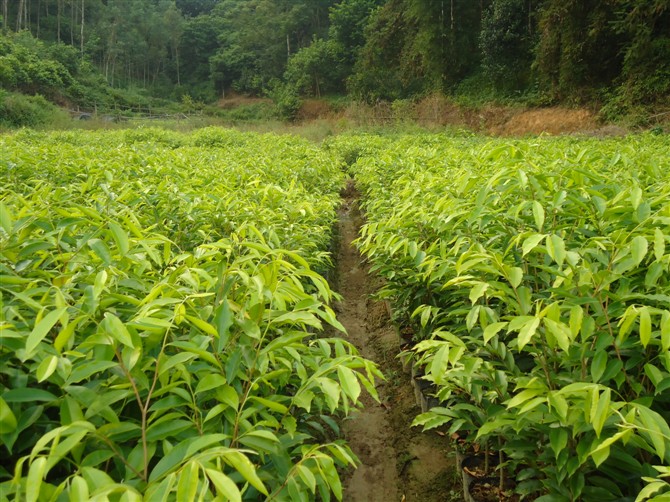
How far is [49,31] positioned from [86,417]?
52.4 meters

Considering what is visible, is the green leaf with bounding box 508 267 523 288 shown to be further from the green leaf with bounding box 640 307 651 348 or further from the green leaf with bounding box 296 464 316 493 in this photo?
the green leaf with bounding box 296 464 316 493

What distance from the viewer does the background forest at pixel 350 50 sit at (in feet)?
44.1

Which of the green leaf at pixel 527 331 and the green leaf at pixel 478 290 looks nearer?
the green leaf at pixel 527 331

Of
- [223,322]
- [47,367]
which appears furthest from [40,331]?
[223,322]

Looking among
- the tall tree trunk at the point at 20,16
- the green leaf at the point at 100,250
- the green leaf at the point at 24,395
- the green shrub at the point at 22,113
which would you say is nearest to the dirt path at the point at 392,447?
the green leaf at the point at 100,250

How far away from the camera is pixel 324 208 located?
3.76m

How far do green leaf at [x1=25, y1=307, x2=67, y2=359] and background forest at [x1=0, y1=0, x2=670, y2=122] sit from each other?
15399 mm

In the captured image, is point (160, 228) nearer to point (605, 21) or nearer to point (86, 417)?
point (86, 417)

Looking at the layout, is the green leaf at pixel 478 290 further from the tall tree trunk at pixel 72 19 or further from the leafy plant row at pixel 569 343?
the tall tree trunk at pixel 72 19

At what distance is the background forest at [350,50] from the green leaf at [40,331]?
1540 cm

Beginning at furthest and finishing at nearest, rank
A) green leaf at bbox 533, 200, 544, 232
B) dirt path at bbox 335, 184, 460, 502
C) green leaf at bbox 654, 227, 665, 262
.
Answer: dirt path at bbox 335, 184, 460, 502, green leaf at bbox 533, 200, 544, 232, green leaf at bbox 654, 227, 665, 262

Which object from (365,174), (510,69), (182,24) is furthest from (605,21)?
(182,24)

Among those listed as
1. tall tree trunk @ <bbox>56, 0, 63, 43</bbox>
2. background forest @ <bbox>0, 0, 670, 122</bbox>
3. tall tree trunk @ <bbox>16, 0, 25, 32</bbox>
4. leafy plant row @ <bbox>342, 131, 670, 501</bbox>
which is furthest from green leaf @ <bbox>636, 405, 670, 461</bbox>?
tall tree trunk @ <bbox>56, 0, 63, 43</bbox>

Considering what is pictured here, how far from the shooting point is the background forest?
44.1 ft
